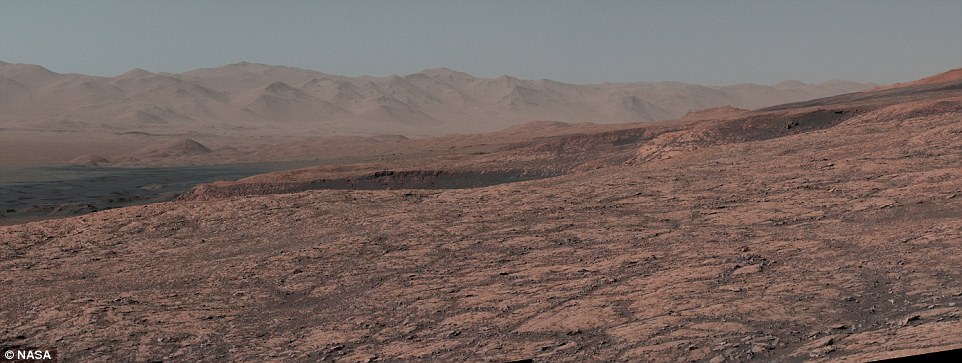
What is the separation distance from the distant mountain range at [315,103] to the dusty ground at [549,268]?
85484mm

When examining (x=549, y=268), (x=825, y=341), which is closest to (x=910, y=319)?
(x=825, y=341)

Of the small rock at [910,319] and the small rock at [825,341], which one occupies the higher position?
the small rock at [910,319]

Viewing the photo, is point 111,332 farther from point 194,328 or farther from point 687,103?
point 687,103

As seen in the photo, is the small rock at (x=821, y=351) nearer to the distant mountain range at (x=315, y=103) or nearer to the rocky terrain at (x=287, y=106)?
the rocky terrain at (x=287, y=106)

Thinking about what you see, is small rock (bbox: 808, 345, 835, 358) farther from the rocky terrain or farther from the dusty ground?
the rocky terrain

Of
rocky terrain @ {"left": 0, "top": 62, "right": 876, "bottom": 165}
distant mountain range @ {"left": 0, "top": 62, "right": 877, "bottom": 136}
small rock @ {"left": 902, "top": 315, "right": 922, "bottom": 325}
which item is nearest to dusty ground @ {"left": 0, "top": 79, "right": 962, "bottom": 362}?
small rock @ {"left": 902, "top": 315, "right": 922, "bottom": 325}

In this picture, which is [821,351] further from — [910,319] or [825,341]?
[910,319]

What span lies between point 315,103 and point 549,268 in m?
138

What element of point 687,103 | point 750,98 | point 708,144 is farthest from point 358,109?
point 708,144

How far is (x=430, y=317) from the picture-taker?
26.7ft

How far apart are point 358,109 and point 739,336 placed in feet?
464

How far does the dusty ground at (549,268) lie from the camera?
6938mm

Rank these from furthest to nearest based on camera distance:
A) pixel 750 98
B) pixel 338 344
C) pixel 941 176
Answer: pixel 750 98 → pixel 941 176 → pixel 338 344

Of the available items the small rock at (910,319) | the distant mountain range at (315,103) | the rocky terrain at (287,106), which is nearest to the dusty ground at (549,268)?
the small rock at (910,319)
